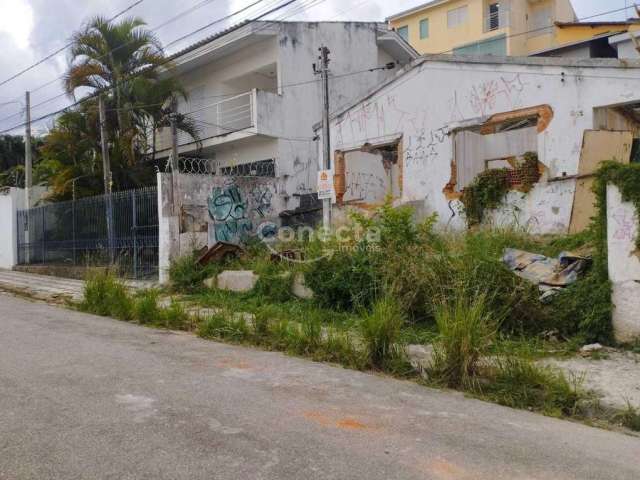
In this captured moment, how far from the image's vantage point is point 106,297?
983cm

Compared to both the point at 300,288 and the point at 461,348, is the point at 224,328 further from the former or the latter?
the point at 461,348

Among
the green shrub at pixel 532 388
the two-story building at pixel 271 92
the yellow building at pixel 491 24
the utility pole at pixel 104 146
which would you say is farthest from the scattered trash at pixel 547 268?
the yellow building at pixel 491 24

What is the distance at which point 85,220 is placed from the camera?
15.5m

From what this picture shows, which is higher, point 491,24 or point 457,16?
point 457,16

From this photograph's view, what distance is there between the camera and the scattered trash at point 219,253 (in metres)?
11.7

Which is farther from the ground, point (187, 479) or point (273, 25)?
point (273, 25)

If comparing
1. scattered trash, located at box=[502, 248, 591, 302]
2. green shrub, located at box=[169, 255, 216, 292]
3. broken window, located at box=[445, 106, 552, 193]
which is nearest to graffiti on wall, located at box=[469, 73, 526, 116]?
broken window, located at box=[445, 106, 552, 193]

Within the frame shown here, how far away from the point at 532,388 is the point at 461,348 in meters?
0.72

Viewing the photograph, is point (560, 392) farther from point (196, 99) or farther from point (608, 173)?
point (196, 99)

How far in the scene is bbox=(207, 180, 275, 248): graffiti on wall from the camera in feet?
42.4

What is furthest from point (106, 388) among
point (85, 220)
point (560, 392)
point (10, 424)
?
point (85, 220)

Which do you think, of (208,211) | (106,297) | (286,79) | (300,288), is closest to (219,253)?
(208,211)

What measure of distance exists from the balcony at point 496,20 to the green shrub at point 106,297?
3204 centimetres

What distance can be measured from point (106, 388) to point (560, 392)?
13.1 ft
